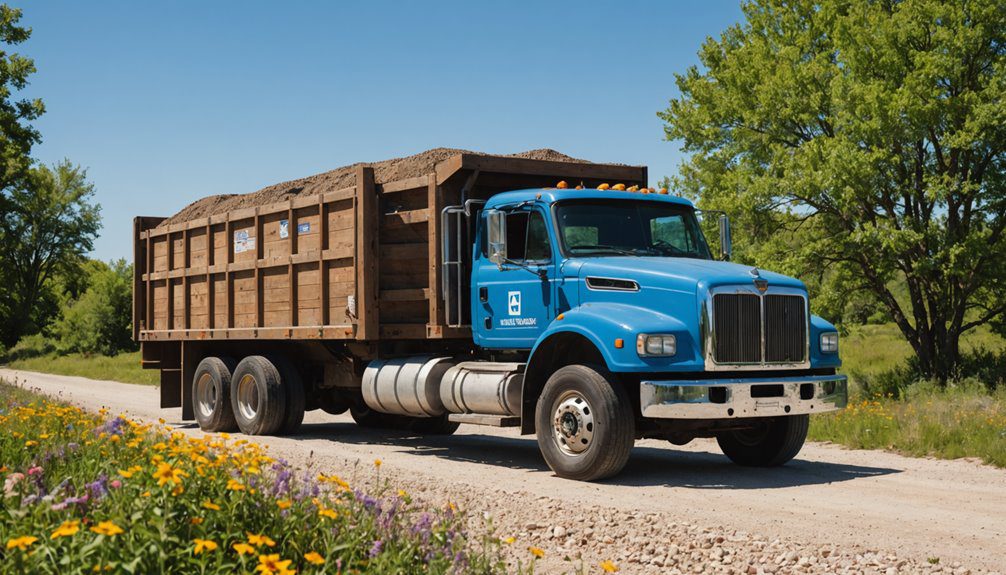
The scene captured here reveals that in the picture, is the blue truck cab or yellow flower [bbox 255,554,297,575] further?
the blue truck cab

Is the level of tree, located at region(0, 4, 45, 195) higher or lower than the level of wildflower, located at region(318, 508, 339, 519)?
higher

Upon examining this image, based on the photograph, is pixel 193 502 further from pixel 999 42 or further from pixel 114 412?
pixel 999 42

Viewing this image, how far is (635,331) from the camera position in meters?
8.83

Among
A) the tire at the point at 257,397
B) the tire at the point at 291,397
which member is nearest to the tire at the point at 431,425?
the tire at the point at 291,397

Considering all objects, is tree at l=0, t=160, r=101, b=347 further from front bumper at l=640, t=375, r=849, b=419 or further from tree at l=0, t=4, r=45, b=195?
front bumper at l=640, t=375, r=849, b=419

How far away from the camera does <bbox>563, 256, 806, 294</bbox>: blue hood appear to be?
9133 millimetres

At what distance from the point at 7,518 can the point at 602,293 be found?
602 centimetres

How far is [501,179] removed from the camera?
1181 cm

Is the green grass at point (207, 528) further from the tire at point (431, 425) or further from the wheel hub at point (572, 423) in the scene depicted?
the tire at point (431, 425)

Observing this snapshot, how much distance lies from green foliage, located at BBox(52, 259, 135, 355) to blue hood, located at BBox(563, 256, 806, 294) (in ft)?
146

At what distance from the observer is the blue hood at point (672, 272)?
30.0 ft

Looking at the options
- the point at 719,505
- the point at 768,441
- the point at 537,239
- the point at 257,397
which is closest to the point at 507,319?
the point at 537,239

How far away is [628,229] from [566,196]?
2.47ft

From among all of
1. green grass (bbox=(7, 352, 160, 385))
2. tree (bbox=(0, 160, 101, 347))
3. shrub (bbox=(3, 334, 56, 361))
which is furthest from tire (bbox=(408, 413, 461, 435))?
tree (bbox=(0, 160, 101, 347))
